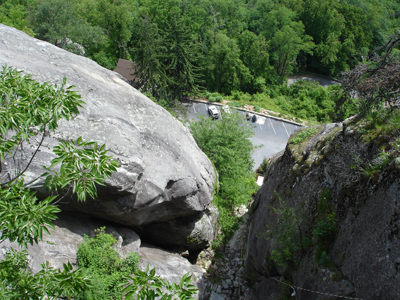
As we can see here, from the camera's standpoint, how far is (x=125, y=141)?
10.7m

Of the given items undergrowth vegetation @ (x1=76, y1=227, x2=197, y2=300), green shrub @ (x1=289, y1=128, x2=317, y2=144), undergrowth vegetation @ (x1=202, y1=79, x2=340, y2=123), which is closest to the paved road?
undergrowth vegetation @ (x1=202, y1=79, x2=340, y2=123)

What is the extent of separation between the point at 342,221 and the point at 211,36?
131ft

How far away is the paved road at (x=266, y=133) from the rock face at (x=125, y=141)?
1776 cm

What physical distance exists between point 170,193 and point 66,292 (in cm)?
771

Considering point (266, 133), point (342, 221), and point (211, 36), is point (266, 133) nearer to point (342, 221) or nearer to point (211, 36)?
point (211, 36)

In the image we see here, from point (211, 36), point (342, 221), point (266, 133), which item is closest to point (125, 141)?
point (342, 221)

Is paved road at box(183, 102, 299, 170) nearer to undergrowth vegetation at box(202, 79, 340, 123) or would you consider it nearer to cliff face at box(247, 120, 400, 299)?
undergrowth vegetation at box(202, 79, 340, 123)

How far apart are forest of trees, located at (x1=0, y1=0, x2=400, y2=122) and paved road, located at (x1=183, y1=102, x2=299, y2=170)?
2258 mm

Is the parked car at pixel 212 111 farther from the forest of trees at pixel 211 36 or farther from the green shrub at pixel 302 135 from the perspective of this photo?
the green shrub at pixel 302 135

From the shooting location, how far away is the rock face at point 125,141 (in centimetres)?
1015

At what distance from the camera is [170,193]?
1210 centimetres

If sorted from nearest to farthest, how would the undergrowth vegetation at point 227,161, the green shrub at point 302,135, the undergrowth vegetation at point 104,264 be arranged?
the undergrowth vegetation at point 104,264, the green shrub at point 302,135, the undergrowth vegetation at point 227,161

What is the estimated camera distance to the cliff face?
6809mm

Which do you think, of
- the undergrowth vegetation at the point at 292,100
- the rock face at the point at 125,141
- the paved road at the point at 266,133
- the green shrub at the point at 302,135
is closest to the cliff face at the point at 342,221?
the green shrub at the point at 302,135
